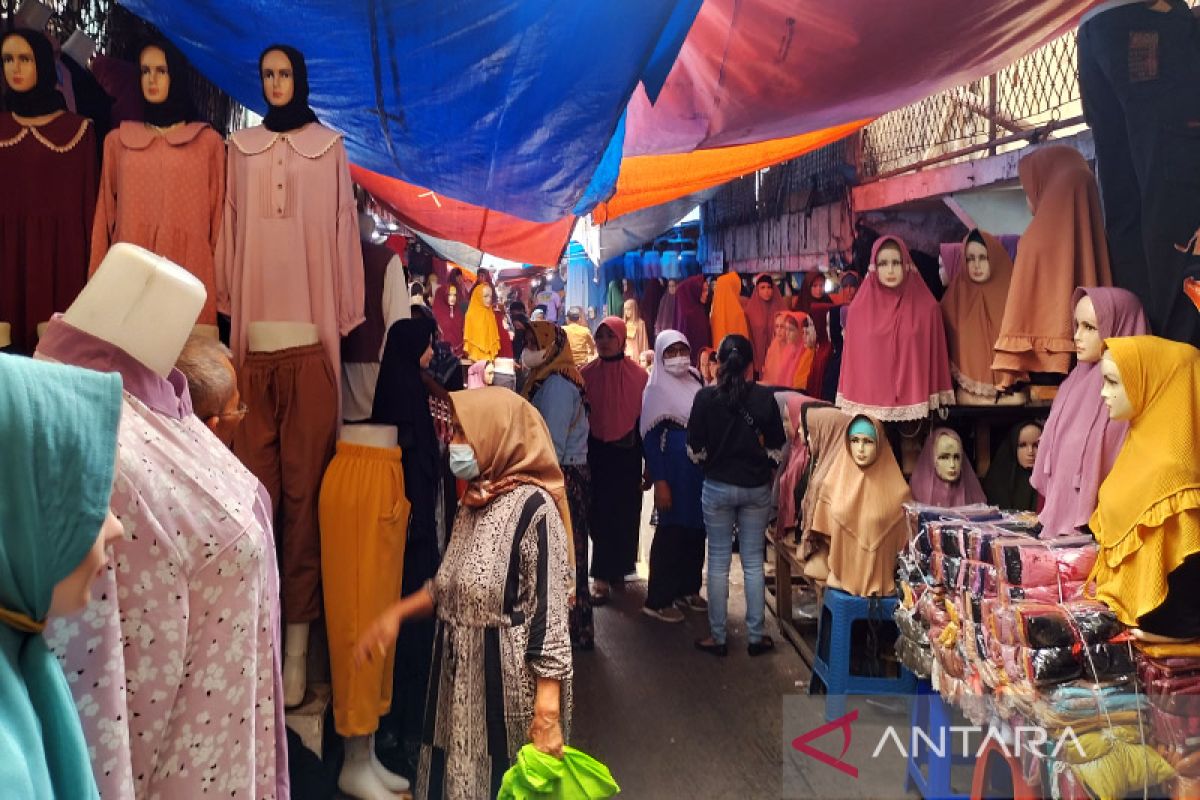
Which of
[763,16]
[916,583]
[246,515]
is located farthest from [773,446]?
[246,515]

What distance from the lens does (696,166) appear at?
Answer: 5.88 metres

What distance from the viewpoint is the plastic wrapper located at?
2.66 meters

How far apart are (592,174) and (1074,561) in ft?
9.32

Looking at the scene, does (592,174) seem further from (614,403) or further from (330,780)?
(330,780)

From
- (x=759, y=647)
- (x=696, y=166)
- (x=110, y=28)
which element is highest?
(x=696, y=166)

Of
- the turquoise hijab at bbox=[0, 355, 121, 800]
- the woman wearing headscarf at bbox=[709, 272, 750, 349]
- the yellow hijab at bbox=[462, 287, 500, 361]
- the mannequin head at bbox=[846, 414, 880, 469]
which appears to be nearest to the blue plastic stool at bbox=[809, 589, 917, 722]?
the mannequin head at bbox=[846, 414, 880, 469]

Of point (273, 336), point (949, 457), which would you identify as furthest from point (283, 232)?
point (949, 457)

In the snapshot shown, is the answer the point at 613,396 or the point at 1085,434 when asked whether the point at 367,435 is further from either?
the point at 613,396

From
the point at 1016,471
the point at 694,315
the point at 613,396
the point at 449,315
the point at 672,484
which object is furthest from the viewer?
the point at 449,315

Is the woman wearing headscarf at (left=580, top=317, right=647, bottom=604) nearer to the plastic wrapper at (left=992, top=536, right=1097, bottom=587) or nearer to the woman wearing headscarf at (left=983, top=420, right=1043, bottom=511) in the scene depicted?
the woman wearing headscarf at (left=983, top=420, right=1043, bottom=511)

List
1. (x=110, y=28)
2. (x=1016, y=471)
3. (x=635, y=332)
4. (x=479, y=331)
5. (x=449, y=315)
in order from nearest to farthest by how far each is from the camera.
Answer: (x=110, y=28) < (x=1016, y=471) < (x=449, y=315) < (x=479, y=331) < (x=635, y=332)

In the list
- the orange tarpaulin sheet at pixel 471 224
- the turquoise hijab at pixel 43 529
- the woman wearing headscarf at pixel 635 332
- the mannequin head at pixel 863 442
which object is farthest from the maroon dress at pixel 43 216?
the woman wearing headscarf at pixel 635 332

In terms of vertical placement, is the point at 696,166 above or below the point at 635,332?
above

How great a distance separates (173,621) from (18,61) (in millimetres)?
2064
